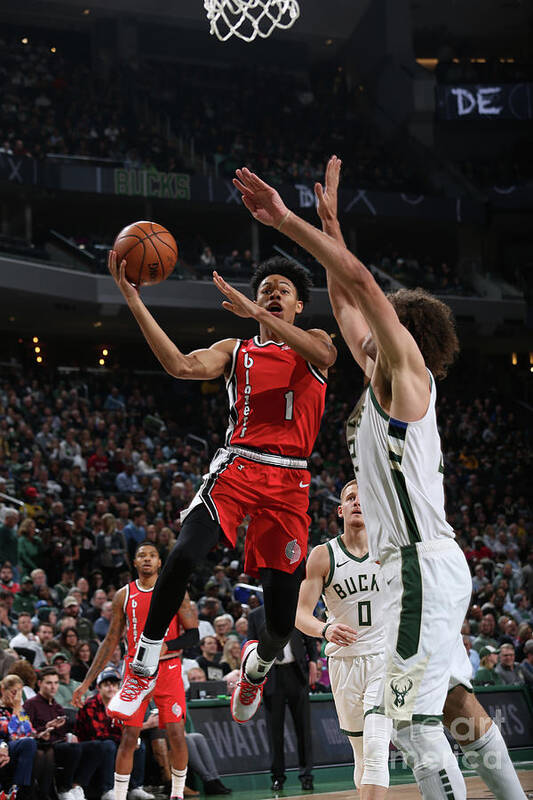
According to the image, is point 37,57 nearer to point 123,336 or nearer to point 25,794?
point 123,336

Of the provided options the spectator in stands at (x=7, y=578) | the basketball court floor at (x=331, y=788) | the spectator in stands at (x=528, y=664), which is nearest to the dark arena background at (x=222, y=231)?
the spectator in stands at (x=528, y=664)

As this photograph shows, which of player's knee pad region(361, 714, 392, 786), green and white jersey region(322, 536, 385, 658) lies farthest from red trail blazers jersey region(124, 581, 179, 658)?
player's knee pad region(361, 714, 392, 786)

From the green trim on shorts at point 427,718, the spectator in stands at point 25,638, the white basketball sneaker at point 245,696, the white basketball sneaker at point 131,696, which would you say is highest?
the green trim on shorts at point 427,718

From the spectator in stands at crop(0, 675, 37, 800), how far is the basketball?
413 cm

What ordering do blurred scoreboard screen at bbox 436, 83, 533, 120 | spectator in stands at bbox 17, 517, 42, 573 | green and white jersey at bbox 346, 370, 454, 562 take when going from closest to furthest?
green and white jersey at bbox 346, 370, 454, 562, spectator in stands at bbox 17, 517, 42, 573, blurred scoreboard screen at bbox 436, 83, 533, 120

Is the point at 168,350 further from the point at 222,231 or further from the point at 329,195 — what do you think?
the point at 222,231

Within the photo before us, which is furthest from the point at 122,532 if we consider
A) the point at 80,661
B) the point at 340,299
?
the point at 340,299

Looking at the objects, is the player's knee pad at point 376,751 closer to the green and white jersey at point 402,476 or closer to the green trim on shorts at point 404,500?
the green and white jersey at point 402,476

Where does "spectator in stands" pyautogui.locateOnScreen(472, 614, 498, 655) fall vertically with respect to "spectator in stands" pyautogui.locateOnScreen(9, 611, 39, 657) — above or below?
below

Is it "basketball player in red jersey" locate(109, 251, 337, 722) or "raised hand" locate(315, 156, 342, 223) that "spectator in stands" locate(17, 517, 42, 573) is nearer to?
"basketball player in red jersey" locate(109, 251, 337, 722)

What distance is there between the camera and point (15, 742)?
26.6ft

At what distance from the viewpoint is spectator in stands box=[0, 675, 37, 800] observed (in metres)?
8.05

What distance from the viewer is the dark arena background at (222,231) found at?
1881cm

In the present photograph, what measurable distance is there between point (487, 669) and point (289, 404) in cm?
906
